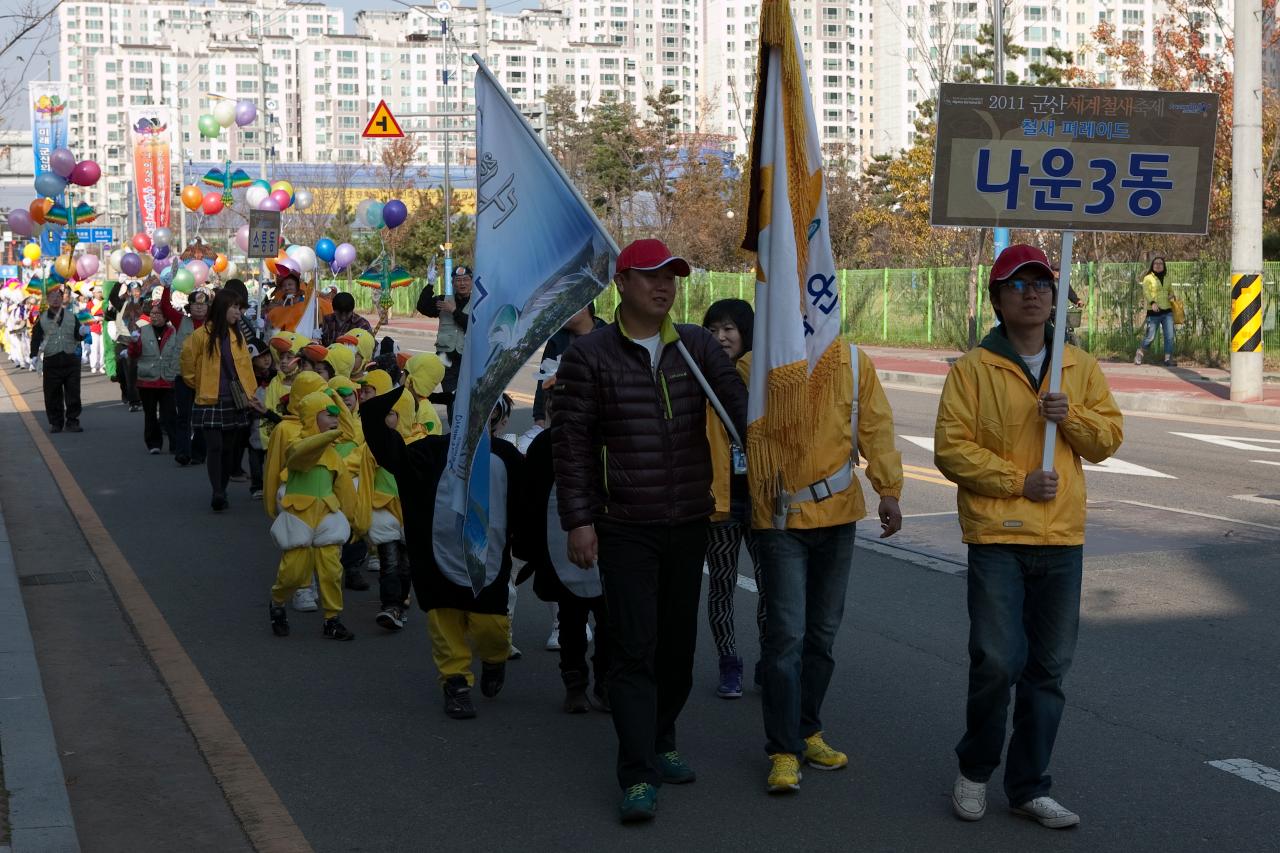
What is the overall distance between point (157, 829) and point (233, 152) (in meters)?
197

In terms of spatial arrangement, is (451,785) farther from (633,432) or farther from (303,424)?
(303,424)

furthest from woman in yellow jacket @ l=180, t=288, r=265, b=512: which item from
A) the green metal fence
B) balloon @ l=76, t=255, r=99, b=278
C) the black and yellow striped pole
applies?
balloon @ l=76, t=255, r=99, b=278

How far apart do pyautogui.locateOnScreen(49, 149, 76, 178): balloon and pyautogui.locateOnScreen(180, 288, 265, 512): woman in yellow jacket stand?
1091 cm

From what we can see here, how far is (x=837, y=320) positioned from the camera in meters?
5.36

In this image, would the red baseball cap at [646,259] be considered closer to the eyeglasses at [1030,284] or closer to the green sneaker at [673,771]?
the eyeglasses at [1030,284]

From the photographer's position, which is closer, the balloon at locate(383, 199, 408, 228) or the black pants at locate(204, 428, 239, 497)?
the black pants at locate(204, 428, 239, 497)

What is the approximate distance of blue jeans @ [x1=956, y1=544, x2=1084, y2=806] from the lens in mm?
4875

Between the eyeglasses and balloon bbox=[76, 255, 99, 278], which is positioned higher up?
balloon bbox=[76, 255, 99, 278]

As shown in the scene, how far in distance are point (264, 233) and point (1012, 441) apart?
15351 millimetres

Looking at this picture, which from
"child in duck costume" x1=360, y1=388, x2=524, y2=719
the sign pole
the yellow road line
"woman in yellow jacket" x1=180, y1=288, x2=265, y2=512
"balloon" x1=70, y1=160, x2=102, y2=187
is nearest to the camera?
the sign pole

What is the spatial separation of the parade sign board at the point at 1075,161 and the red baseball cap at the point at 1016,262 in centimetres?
51

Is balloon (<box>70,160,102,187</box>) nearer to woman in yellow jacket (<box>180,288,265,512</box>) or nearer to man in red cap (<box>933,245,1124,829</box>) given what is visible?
woman in yellow jacket (<box>180,288,265,512</box>)

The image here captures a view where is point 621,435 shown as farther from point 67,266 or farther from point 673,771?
point 67,266

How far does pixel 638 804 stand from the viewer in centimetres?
507
